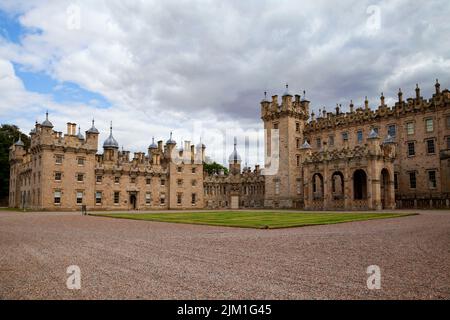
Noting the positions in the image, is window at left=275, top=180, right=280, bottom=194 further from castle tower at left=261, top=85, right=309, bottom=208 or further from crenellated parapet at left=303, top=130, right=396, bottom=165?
A: crenellated parapet at left=303, top=130, right=396, bottom=165

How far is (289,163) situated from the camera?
56.4m

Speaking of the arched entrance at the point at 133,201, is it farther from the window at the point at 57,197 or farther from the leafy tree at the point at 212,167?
the leafy tree at the point at 212,167

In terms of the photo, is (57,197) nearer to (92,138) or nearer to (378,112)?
(92,138)

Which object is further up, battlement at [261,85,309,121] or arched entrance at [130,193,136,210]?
battlement at [261,85,309,121]

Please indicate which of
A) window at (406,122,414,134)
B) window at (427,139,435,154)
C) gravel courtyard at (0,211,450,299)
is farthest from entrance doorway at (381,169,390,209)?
gravel courtyard at (0,211,450,299)

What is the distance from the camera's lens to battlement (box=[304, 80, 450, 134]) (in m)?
45.0

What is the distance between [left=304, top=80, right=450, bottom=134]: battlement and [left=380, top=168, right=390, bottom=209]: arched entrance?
9.71 metres

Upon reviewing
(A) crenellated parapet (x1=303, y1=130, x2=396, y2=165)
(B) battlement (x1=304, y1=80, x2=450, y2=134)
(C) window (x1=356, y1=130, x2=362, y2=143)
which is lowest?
(A) crenellated parapet (x1=303, y1=130, x2=396, y2=165)

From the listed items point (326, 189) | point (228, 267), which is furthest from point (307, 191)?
point (228, 267)

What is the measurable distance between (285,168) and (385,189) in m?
16.5

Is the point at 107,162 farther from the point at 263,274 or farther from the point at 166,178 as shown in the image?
the point at 263,274
